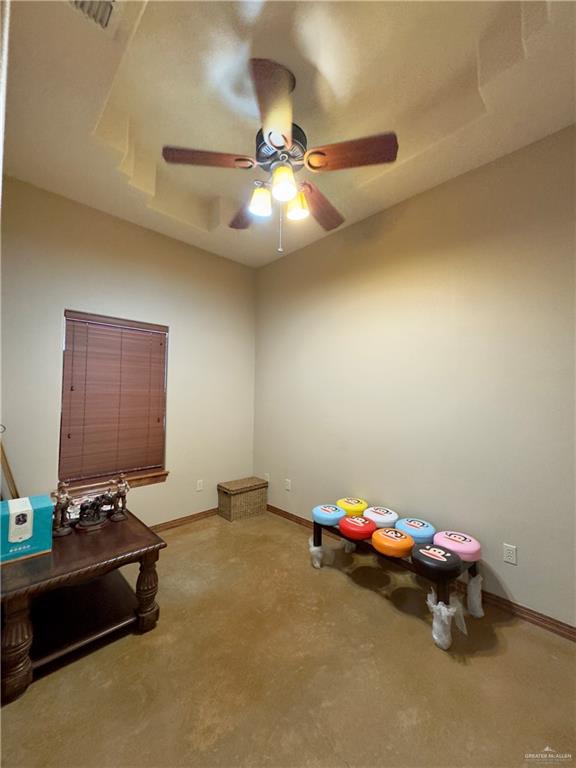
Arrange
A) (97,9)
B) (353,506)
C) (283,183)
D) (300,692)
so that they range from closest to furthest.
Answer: (97,9) → (300,692) → (283,183) → (353,506)

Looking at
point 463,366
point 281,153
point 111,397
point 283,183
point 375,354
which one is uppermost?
point 281,153

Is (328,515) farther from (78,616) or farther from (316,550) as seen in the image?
(78,616)

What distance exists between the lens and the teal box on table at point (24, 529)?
158 cm

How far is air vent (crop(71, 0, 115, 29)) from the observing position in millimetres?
1271

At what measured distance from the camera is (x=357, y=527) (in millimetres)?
2264

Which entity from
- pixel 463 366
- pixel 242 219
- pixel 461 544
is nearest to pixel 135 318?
pixel 242 219

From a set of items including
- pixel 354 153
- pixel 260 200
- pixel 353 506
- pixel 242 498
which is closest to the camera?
pixel 354 153

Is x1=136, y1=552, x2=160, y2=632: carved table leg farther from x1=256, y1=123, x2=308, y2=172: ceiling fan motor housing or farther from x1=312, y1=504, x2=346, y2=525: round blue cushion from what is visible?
x1=256, y1=123, x2=308, y2=172: ceiling fan motor housing

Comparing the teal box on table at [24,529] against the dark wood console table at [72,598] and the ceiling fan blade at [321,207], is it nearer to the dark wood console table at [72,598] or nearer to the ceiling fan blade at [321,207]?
the dark wood console table at [72,598]

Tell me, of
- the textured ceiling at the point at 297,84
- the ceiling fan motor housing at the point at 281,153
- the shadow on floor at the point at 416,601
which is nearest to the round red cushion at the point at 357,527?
the shadow on floor at the point at 416,601

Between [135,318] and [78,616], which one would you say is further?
[135,318]

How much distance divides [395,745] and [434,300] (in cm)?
245

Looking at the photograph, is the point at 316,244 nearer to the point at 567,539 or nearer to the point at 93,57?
the point at 93,57

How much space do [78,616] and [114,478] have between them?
117cm
